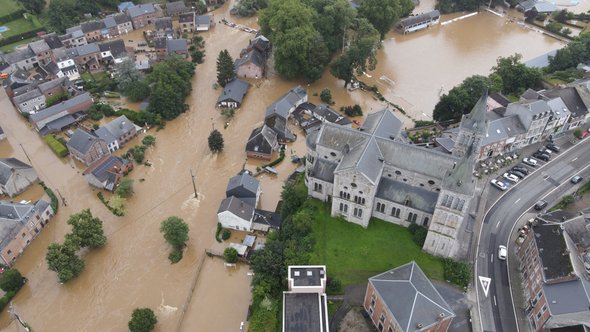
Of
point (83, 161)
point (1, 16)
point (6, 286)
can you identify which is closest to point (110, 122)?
point (83, 161)

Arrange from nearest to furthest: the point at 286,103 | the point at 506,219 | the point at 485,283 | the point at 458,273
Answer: the point at 458,273, the point at 485,283, the point at 506,219, the point at 286,103

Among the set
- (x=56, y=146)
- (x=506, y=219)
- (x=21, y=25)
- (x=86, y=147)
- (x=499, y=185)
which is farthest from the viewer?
(x=21, y=25)

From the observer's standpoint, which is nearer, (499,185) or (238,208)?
(238,208)

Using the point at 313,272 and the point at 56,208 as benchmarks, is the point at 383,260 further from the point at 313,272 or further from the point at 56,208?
the point at 56,208

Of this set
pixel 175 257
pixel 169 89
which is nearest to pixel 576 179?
pixel 175 257

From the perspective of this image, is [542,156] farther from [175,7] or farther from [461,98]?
[175,7]

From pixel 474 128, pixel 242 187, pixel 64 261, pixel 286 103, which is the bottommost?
pixel 64 261

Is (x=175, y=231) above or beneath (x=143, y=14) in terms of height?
beneath
